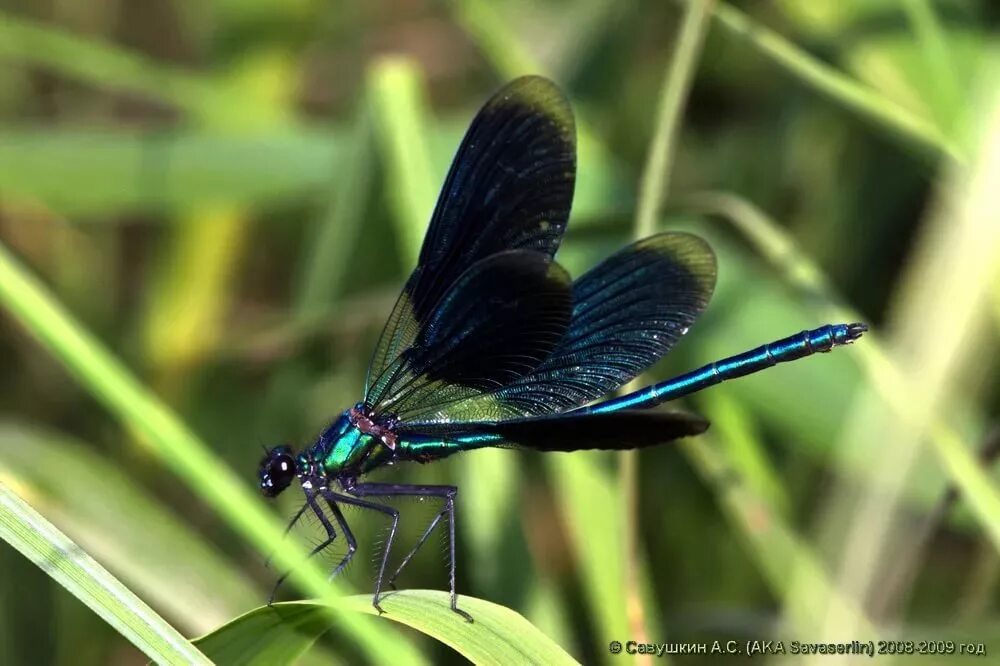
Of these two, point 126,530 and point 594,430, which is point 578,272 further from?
point 126,530

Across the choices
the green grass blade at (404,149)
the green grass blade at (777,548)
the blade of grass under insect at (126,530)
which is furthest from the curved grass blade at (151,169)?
the green grass blade at (777,548)

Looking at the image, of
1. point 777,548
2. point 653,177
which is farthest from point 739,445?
point 653,177

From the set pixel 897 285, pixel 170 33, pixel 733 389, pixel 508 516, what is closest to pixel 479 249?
pixel 508 516

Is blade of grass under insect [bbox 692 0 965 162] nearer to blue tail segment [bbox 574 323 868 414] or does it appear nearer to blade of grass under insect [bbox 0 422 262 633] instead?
blue tail segment [bbox 574 323 868 414]

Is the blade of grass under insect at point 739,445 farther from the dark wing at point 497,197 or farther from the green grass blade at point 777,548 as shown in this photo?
the dark wing at point 497,197

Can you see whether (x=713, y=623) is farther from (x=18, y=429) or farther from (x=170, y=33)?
(x=170, y=33)

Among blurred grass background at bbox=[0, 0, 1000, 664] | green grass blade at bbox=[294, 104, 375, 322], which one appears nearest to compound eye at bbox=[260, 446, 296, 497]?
blurred grass background at bbox=[0, 0, 1000, 664]
